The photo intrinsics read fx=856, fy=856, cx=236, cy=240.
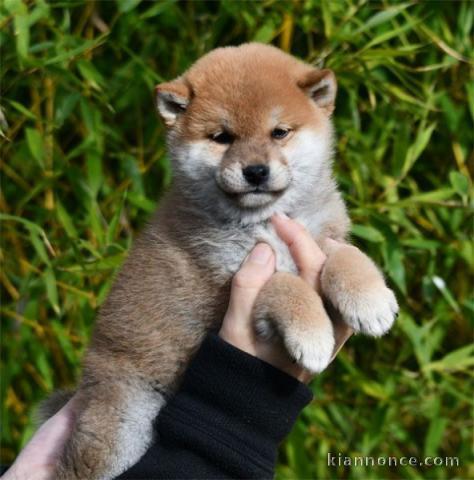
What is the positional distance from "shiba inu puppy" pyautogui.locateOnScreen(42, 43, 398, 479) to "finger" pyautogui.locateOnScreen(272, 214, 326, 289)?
0.12ft

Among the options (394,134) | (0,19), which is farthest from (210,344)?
(394,134)

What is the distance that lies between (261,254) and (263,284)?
10 cm

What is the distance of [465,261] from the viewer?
3859 mm

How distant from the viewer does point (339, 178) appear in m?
3.62

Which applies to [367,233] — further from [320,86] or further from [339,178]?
[320,86]

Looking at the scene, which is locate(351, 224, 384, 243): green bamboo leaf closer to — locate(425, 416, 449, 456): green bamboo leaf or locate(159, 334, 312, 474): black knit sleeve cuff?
locate(425, 416, 449, 456): green bamboo leaf

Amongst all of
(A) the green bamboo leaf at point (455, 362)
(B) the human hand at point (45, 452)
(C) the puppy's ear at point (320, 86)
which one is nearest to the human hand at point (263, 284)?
(C) the puppy's ear at point (320, 86)

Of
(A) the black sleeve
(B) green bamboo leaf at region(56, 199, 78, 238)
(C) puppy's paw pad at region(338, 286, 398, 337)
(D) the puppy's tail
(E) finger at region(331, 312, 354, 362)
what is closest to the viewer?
(A) the black sleeve

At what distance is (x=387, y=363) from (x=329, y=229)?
1685 mm

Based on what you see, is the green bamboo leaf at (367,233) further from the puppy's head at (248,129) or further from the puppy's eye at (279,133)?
the puppy's eye at (279,133)

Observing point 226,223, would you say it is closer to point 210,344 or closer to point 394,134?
point 210,344

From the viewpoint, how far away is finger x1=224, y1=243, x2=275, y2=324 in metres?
2.24

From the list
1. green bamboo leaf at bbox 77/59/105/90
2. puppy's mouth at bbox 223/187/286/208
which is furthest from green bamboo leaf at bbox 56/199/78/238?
puppy's mouth at bbox 223/187/286/208

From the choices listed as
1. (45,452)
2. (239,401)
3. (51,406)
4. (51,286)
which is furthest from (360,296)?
(51,286)
